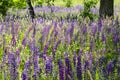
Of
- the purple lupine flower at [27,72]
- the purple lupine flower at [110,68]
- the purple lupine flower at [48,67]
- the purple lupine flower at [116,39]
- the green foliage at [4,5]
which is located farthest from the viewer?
the green foliage at [4,5]

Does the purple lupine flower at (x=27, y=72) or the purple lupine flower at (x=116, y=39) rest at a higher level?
the purple lupine flower at (x=27, y=72)

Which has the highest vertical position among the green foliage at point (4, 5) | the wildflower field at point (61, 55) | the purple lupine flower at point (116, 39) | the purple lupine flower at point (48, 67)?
the purple lupine flower at point (48, 67)

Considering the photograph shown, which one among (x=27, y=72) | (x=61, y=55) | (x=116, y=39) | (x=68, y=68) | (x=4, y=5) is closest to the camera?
(x=27, y=72)

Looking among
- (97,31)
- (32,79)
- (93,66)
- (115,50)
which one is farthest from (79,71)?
(97,31)

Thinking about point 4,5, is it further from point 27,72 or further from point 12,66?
point 27,72

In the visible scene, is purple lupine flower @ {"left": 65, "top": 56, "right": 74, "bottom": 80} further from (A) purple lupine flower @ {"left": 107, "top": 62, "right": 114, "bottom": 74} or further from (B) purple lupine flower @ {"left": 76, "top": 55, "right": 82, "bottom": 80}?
(A) purple lupine flower @ {"left": 107, "top": 62, "right": 114, "bottom": 74}

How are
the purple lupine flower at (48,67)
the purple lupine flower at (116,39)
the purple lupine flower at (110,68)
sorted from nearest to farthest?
the purple lupine flower at (48,67)
the purple lupine flower at (110,68)
the purple lupine flower at (116,39)

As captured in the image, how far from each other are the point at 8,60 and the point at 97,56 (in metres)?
1.07

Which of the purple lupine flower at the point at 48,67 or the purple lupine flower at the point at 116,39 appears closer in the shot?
the purple lupine flower at the point at 48,67

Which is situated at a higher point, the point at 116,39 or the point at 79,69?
the point at 79,69

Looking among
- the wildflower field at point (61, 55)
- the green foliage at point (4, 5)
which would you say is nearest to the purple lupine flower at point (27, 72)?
the wildflower field at point (61, 55)

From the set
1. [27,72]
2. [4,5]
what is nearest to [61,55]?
[27,72]

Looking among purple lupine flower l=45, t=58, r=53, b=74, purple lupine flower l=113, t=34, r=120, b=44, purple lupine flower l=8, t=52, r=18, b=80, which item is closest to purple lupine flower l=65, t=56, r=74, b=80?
purple lupine flower l=45, t=58, r=53, b=74

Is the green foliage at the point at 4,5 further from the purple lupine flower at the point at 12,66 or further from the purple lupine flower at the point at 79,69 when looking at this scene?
the purple lupine flower at the point at 79,69
